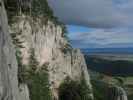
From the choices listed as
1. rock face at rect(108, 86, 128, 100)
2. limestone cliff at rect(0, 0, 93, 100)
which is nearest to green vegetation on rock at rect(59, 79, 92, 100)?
limestone cliff at rect(0, 0, 93, 100)

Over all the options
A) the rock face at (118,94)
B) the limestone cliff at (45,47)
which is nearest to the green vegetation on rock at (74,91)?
the limestone cliff at (45,47)

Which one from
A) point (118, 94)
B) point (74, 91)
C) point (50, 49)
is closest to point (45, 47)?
point (50, 49)

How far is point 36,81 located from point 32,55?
174 inches

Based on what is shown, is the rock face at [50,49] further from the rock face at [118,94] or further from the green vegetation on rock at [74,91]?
the rock face at [118,94]

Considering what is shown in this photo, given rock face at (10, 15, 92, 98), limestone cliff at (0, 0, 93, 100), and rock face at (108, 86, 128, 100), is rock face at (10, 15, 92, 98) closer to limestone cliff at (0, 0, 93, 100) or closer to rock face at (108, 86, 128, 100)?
limestone cliff at (0, 0, 93, 100)

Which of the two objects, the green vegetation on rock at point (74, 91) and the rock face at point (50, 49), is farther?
the green vegetation on rock at point (74, 91)

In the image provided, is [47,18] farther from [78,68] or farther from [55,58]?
[78,68]

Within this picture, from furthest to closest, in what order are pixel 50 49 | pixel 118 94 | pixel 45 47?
1. pixel 118 94
2. pixel 50 49
3. pixel 45 47

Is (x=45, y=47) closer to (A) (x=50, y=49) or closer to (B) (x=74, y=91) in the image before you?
(A) (x=50, y=49)

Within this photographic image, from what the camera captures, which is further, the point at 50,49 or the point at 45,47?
the point at 50,49

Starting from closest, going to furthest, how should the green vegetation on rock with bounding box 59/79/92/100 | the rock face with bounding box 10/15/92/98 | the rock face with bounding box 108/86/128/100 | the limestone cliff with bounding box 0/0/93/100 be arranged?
the limestone cliff with bounding box 0/0/93/100
the rock face with bounding box 10/15/92/98
the rock face with bounding box 108/86/128/100
the green vegetation on rock with bounding box 59/79/92/100

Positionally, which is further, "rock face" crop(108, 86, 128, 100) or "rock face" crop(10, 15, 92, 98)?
"rock face" crop(108, 86, 128, 100)

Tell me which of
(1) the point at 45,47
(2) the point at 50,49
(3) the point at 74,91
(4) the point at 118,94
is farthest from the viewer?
(3) the point at 74,91

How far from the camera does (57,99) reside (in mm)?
77062
